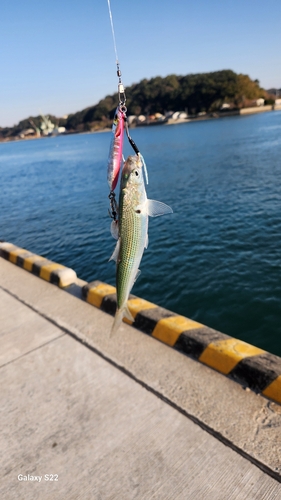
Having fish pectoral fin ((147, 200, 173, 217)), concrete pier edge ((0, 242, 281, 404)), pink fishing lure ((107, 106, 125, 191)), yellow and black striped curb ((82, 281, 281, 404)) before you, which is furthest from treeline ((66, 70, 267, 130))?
fish pectoral fin ((147, 200, 173, 217))

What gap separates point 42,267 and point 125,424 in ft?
16.6

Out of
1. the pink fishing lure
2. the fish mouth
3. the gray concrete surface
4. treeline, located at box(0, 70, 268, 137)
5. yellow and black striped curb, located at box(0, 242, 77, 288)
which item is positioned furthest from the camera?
treeline, located at box(0, 70, 268, 137)

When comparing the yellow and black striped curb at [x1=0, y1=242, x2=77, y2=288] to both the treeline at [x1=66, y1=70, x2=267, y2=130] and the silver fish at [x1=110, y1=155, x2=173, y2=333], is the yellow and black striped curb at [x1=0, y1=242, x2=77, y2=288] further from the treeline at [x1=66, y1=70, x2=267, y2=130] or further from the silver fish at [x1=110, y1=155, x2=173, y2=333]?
the treeline at [x1=66, y1=70, x2=267, y2=130]

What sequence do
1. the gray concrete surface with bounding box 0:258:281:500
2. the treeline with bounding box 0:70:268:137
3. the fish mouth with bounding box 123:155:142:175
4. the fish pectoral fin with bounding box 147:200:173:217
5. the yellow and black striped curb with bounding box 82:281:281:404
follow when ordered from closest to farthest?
the fish mouth with bounding box 123:155:142:175 → the fish pectoral fin with bounding box 147:200:173:217 → the gray concrete surface with bounding box 0:258:281:500 → the yellow and black striped curb with bounding box 82:281:281:404 → the treeline with bounding box 0:70:268:137

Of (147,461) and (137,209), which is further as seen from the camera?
(147,461)

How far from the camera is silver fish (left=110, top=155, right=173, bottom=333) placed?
255 cm

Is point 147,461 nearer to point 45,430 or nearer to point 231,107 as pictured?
point 45,430

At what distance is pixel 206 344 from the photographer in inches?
174

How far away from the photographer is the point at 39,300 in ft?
22.2

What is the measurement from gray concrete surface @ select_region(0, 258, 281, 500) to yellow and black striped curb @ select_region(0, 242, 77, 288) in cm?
208

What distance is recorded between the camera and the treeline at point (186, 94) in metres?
142

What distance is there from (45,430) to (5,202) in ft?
91.4

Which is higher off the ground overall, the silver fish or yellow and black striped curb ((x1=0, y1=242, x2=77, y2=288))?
the silver fish

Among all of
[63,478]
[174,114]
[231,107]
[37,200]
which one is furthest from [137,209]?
[174,114]
